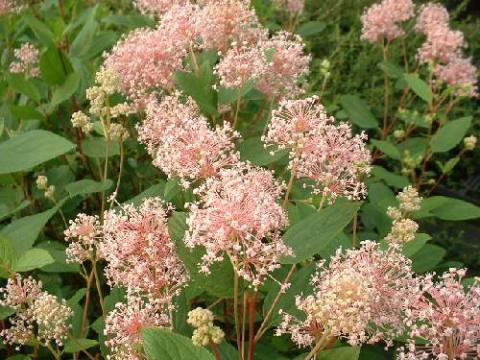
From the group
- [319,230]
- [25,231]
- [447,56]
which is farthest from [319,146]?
[447,56]

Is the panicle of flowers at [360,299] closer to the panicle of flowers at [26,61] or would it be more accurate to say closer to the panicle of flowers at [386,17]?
the panicle of flowers at [26,61]

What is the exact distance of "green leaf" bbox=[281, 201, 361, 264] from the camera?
1218 millimetres

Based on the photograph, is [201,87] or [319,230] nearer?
[319,230]

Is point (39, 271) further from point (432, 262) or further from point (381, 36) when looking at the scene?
point (381, 36)

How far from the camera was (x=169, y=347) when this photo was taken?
1065mm

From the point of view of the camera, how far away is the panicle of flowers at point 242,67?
1.65 m

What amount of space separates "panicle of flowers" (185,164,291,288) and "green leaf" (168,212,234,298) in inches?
1.5

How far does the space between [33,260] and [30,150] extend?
0.31m

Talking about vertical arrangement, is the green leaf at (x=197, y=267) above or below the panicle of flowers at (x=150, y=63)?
below

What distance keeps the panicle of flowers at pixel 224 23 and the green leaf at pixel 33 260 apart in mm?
783

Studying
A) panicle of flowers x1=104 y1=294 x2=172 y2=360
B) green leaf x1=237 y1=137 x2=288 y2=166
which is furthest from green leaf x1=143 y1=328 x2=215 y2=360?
green leaf x1=237 y1=137 x2=288 y2=166

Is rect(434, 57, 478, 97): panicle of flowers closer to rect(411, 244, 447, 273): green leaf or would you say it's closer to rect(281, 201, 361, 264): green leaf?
rect(411, 244, 447, 273): green leaf

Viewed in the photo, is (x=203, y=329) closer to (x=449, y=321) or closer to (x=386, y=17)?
(x=449, y=321)

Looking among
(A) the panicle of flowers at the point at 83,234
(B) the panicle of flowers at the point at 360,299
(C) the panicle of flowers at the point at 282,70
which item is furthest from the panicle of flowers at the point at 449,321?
(C) the panicle of flowers at the point at 282,70
